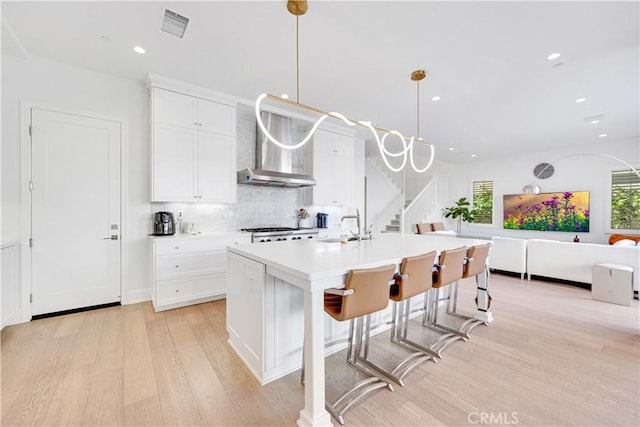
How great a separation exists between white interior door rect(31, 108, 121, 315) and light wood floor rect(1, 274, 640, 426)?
1.27ft

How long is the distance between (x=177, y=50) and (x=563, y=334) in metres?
4.87

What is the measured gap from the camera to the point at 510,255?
194 inches

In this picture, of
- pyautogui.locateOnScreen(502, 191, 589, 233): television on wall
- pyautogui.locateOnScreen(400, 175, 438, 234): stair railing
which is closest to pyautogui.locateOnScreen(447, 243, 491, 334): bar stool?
pyautogui.locateOnScreen(400, 175, 438, 234): stair railing

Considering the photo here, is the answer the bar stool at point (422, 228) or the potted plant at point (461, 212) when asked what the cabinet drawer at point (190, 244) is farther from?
the potted plant at point (461, 212)

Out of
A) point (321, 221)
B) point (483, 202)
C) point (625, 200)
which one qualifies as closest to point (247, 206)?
point (321, 221)

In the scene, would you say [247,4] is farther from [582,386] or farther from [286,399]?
[582,386]

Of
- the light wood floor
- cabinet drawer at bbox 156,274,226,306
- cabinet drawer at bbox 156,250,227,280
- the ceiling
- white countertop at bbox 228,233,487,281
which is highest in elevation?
the ceiling

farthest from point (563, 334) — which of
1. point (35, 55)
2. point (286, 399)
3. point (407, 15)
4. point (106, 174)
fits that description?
point (35, 55)

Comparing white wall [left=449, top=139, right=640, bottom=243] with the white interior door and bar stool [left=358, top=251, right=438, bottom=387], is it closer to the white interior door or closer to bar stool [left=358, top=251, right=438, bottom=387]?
bar stool [left=358, top=251, right=438, bottom=387]

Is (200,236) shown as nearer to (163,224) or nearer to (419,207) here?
(163,224)

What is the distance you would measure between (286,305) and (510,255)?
478cm

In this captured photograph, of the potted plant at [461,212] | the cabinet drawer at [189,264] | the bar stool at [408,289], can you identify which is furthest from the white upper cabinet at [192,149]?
the potted plant at [461,212]

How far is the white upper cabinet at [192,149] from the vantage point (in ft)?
11.1

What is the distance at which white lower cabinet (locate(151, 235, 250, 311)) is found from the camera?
10.5 feet
